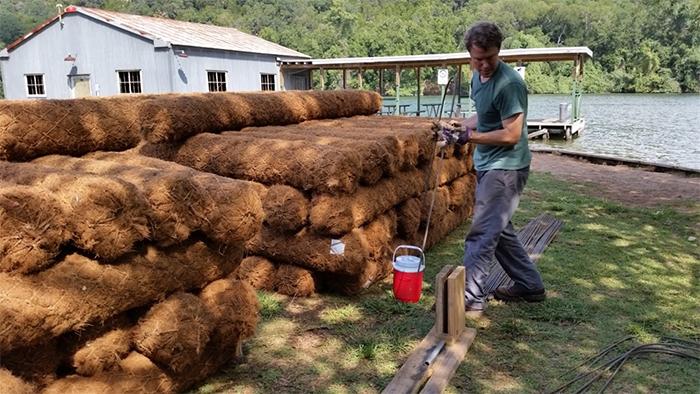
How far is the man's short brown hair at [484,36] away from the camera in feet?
13.0

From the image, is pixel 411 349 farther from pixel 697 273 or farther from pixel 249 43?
pixel 249 43

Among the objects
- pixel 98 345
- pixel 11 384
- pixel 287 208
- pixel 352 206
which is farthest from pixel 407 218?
pixel 11 384

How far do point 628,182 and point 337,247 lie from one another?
8.40 meters

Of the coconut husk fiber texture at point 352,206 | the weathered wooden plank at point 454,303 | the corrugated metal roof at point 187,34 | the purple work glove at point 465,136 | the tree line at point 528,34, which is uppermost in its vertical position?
the tree line at point 528,34

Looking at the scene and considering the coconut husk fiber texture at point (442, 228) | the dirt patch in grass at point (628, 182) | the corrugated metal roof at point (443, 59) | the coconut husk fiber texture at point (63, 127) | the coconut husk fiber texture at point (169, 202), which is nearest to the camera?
the coconut husk fiber texture at point (169, 202)

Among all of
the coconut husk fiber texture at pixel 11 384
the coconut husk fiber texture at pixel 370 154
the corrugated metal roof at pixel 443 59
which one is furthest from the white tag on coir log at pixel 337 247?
the corrugated metal roof at pixel 443 59

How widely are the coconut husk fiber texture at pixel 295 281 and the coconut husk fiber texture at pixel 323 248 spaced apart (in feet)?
0.21

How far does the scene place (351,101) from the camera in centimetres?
908

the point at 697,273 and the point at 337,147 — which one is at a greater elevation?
the point at 337,147

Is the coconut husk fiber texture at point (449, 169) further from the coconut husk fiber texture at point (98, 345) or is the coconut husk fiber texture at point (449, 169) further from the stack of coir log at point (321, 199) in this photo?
the coconut husk fiber texture at point (98, 345)

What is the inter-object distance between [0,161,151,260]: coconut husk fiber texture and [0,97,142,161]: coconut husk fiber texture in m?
1.47

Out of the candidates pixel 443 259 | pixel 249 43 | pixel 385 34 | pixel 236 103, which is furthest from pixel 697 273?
pixel 385 34

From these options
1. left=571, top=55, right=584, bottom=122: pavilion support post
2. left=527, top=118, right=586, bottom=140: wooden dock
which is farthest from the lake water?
left=571, top=55, right=584, bottom=122: pavilion support post

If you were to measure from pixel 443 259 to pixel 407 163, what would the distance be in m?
1.15
